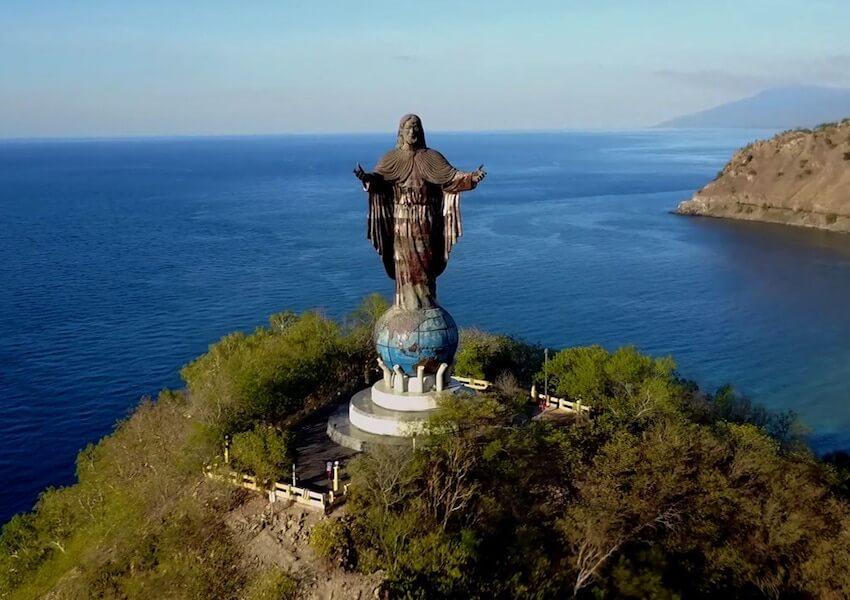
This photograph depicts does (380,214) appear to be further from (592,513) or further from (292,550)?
(592,513)

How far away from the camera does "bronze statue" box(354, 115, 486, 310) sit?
24672 millimetres

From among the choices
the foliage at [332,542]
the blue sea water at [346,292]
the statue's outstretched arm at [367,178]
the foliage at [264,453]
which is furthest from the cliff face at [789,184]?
the foliage at [332,542]

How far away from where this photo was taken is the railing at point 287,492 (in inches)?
839

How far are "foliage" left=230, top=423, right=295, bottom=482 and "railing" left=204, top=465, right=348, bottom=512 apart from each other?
0.25 metres

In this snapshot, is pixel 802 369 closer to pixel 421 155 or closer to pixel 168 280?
pixel 421 155

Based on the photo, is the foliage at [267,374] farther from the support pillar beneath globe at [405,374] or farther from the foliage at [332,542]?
the foliage at [332,542]

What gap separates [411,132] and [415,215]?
2.58m

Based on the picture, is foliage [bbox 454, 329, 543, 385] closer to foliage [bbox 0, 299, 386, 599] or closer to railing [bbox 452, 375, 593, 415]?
railing [bbox 452, 375, 593, 415]

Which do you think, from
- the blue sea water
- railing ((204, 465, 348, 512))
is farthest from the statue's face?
the blue sea water

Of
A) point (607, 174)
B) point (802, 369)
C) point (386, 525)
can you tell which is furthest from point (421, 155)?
point (607, 174)

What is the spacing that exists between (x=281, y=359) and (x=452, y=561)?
1242cm

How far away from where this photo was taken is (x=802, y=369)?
51.1 m

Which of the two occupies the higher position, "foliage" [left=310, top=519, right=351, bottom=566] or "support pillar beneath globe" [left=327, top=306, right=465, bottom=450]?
"support pillar beneath globe" [left=327, top=306, right=465, bottom=450]

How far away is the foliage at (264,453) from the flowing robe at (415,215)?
582 cm
